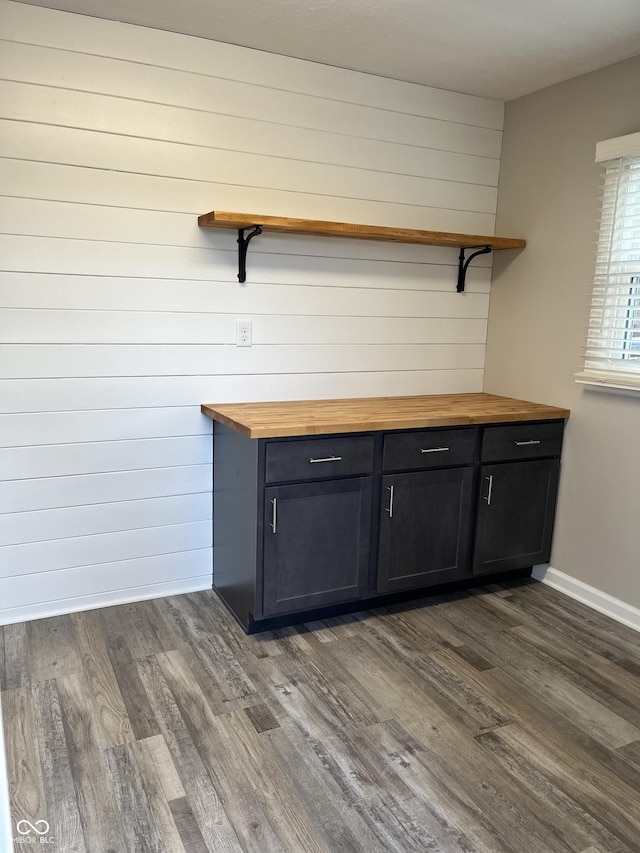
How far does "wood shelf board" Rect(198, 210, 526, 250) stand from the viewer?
Answer: 8.45 feet

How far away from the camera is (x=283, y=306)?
2973 mm

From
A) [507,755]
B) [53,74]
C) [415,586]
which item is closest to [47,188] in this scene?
[53,74]

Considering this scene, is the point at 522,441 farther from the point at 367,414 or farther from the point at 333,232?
the point at 333,232

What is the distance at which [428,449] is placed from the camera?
2.76m

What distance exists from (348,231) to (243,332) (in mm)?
639

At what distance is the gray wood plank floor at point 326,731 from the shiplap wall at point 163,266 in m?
0.46

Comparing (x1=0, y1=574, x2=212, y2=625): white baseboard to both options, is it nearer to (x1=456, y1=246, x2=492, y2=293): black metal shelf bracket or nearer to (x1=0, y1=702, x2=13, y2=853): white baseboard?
(x1=0, y1=702, x2=13, y2=853): white baseboard

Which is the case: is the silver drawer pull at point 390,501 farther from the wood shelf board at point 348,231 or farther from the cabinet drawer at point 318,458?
the wood shelf board at point 348,231

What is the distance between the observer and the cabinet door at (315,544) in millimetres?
2514

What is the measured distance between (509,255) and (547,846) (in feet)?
8.65

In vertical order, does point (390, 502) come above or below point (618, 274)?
below

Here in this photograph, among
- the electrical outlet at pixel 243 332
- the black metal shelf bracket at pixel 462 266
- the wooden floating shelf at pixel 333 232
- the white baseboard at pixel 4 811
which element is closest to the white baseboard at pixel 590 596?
the black metal shelf bracket at pixel 462 266

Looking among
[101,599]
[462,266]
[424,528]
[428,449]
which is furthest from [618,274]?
[101,599]

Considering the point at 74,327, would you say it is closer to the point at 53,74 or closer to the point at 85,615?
the point at 53,74
